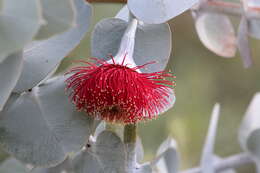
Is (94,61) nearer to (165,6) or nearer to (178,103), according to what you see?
(165,6)

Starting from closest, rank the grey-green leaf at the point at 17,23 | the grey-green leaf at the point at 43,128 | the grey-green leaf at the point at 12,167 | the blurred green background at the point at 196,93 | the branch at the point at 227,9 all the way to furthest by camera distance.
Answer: the grey-green leaf at the point at 17,23 → the grey-green leaf at the point at 43,128 → the grey-green leaf at the point at 12,167 → the branch at the point at 227,9 → the blurred green background at the point at 196,93

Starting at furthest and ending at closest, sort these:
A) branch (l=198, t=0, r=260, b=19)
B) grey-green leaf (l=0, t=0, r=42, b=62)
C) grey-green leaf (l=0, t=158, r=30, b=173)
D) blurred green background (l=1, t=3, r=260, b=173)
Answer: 1. blurred green background (l=1, t=3, r=260, b=173)
2. branch (l=198, t=0, r=260, b=19)
3. grey-green leaf (l=0, t=158, r=30, b=173)
4. grey-green leaf (l=0, t=0, r=42, b=62)

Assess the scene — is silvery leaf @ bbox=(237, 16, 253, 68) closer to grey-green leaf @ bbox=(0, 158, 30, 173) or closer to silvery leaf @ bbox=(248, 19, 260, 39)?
silvery leaf @ bbox=(248, 19, 260, 39)

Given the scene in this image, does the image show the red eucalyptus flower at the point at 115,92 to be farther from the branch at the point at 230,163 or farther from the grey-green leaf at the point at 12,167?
the branch at the point at 230,163

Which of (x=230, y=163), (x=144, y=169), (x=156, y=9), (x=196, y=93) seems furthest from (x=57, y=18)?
(x=196, y=93)

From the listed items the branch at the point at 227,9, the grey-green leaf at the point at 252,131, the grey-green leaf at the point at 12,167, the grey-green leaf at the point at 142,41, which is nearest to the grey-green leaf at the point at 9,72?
the grey-green leaf at the point at 142,41

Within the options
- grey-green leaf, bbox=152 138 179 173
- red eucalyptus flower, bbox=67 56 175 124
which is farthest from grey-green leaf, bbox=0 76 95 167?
grey-green leaf, bbox=152 138 179 173

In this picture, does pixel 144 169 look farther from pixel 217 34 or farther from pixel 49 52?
pixel 217 34

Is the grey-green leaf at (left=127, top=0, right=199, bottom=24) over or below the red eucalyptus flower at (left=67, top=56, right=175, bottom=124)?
over
